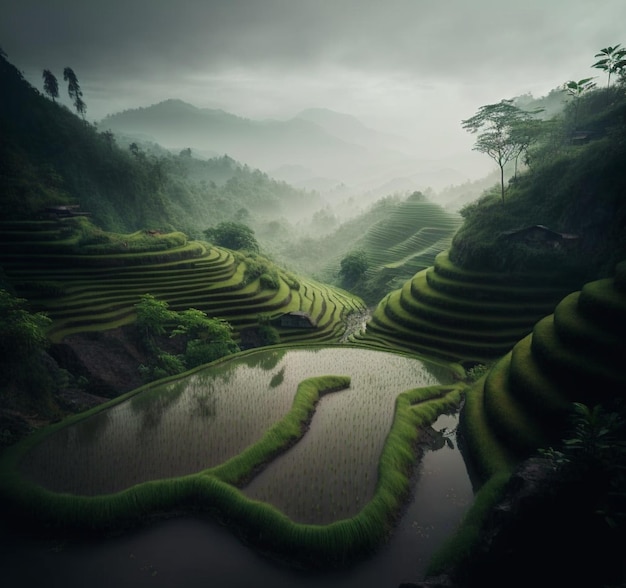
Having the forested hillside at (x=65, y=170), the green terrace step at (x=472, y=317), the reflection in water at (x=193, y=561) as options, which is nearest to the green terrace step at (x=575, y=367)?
the reflection in water at (x=193, y=561)

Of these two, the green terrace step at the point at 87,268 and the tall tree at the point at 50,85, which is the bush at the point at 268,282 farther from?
the tall tree at the point at 50,85

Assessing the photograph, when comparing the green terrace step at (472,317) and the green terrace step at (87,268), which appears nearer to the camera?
the green terrace step at (472,317)

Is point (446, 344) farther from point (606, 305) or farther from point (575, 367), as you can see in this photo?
point (575, 367)

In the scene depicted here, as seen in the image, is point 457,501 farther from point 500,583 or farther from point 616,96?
point 616,96

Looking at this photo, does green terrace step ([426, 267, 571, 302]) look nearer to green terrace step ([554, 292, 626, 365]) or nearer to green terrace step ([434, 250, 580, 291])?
green terrace step ([434, 250, 580, 291])

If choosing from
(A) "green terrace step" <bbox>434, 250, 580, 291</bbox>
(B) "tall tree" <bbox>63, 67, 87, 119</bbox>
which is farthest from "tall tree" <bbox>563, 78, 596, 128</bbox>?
(B) "tall tree" <bbox>63, 67, 87, 119</bbox>

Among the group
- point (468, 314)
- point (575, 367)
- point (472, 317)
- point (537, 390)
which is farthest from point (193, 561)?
point (468, 314)
